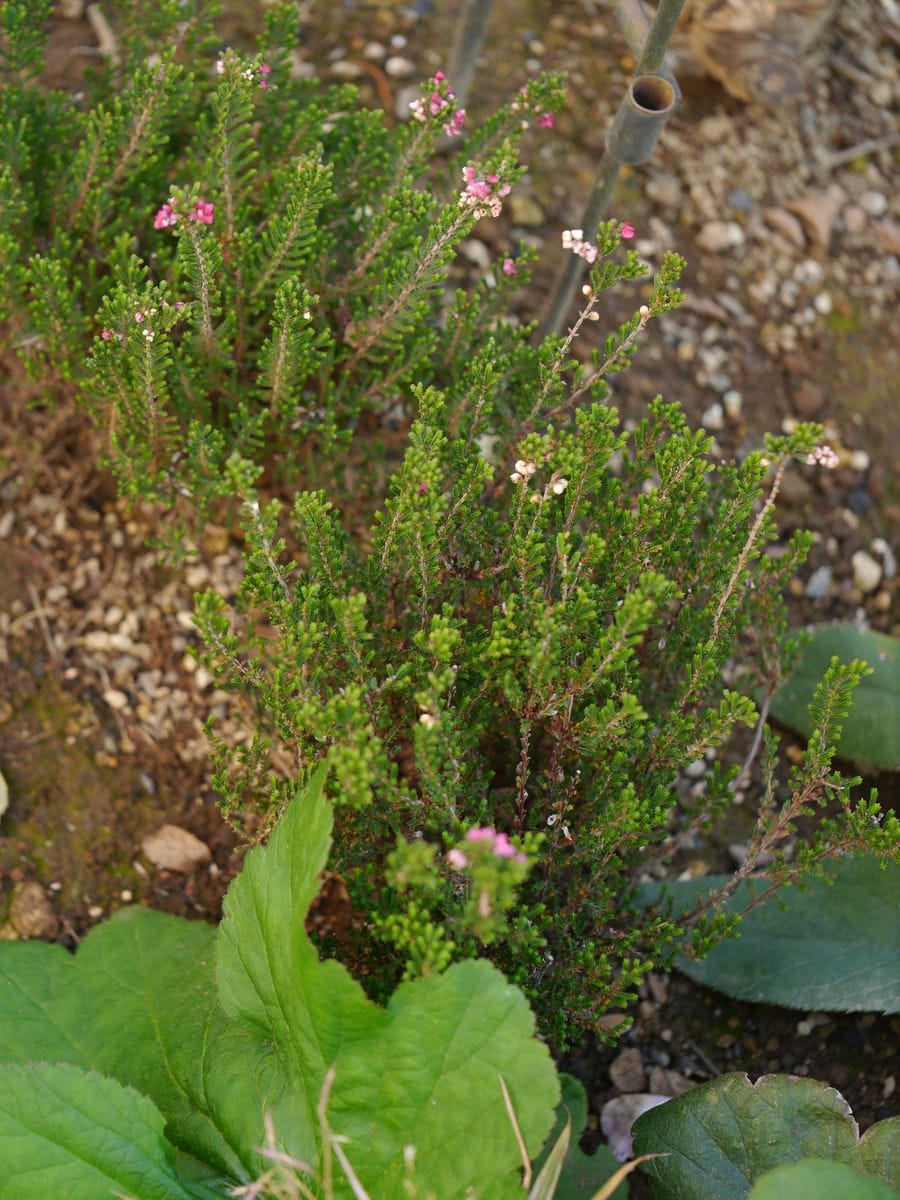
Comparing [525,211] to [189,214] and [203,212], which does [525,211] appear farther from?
[189,214]

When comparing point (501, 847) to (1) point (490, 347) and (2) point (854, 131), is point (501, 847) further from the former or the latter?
(2) point (854, 131)

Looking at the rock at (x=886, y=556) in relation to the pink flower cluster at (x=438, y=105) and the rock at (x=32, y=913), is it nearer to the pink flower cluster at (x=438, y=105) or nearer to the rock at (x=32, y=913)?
the pink flower cluster at (x=438, y=105)

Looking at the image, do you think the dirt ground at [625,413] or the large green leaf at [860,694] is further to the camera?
the large green leaf at [860,694]

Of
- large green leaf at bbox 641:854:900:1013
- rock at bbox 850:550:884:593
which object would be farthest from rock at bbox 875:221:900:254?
large green leaf at bbox 641:854:900:1013

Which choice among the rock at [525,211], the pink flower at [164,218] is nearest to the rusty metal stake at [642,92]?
the rock at [525,211]

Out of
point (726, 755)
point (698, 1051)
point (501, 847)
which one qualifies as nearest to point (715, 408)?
point (726, 755)

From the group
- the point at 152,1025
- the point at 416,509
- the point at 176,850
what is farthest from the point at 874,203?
the point at 152,1025
